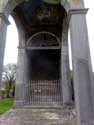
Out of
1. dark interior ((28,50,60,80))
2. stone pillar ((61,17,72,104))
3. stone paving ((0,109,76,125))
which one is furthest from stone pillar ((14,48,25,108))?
stone paving ((0,109,76,125))

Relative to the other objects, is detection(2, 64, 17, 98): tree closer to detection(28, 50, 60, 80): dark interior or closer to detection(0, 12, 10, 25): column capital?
detection(28, 50, 60, 80): dark interior

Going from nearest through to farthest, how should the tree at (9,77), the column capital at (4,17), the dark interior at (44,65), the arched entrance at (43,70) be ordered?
the column capital at (4,17) < the arched entrance at (43,70) < the dark interior at (44,65) < the tree at (9,77)

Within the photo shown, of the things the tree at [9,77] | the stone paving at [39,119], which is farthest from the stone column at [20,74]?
the tree at [9,77]

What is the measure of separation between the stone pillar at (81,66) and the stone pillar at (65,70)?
4.32 m

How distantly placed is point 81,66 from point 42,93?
6.14 meters

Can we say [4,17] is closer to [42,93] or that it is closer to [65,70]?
[65,70]

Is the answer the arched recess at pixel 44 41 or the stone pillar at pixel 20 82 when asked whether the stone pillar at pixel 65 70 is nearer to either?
the arched recess at pixel 44 41

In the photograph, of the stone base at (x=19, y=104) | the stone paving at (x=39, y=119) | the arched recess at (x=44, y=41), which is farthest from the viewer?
the arched recess at (x=44, y=41)

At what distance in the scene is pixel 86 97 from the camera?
3490mm

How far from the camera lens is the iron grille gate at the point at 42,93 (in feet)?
29.5

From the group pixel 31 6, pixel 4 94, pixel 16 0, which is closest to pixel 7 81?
pixel 4 94

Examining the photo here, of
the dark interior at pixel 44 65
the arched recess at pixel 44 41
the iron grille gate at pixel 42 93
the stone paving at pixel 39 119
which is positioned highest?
the arched recess at pixel 44 41

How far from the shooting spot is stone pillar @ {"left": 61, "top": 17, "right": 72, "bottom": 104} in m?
8.38

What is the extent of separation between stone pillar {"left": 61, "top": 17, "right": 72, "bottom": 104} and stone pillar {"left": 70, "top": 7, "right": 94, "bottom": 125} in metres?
4.32
